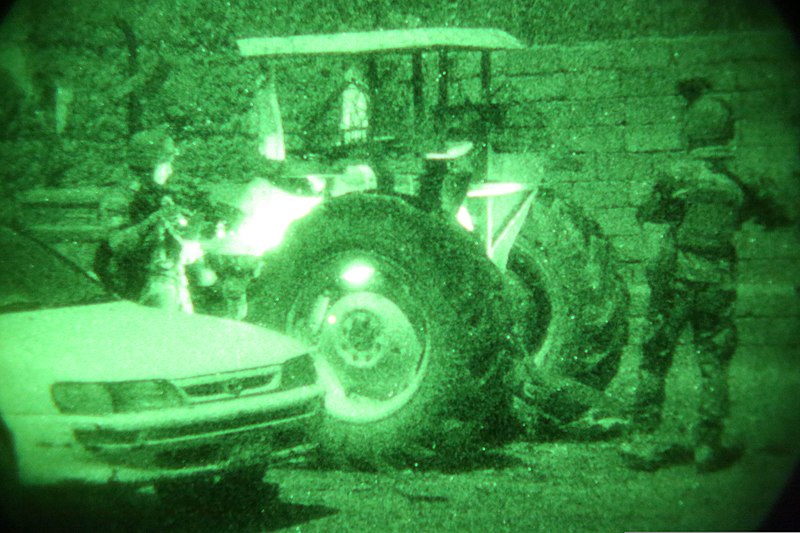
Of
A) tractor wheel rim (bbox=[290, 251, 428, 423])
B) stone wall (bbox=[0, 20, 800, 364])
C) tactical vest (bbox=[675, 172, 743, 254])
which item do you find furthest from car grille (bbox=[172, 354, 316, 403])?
tactical vest (bbox=[675, 172, 743, 254])

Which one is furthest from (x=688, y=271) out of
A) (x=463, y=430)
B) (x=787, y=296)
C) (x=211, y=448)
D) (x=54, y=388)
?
(x=54, y=388)

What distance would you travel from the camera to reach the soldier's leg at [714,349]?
8.49 feet

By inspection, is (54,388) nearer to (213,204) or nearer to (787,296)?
(213,204)

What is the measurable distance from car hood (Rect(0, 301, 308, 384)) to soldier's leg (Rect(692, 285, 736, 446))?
1.43 metres

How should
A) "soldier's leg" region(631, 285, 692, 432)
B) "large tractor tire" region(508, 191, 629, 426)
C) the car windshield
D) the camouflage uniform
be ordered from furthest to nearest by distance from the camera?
"large tractor tire" region(508, 191, 629, 426) → "soldier's leg" region(631, 285, 692, 432) → the camouflage uniform → the car windshield

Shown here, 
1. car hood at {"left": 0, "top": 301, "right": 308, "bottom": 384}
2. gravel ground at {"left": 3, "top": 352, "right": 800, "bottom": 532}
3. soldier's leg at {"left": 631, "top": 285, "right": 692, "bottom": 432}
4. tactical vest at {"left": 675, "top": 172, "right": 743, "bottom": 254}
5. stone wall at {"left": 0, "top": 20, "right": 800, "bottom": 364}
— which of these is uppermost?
stone wall at {"left": 0, "top": 20, "right": 800, "bottom": 364}

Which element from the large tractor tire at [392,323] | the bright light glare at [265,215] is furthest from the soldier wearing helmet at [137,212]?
the large tractor tire at [392,323]

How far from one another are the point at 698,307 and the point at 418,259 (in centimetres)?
111

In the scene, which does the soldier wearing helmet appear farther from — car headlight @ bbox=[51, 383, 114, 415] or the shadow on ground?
the shadow on ground

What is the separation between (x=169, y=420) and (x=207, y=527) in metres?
0.35

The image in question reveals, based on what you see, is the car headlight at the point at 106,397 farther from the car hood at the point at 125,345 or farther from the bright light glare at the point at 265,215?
the bright light glare at the point at 265,215

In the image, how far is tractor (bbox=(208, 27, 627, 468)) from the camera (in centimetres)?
228

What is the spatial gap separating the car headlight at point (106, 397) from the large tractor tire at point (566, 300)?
1.53 meters

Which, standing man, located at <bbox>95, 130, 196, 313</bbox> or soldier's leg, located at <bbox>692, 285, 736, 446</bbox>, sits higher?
standing man, located at <bbox>95, 130, 196, 313</bbox>
